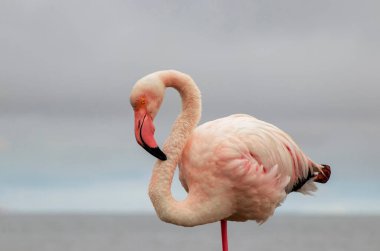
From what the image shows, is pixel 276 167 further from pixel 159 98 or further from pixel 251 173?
pixel 159 98

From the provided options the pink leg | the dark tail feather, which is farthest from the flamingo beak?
the dark tail feather

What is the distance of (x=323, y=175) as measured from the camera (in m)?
8.82

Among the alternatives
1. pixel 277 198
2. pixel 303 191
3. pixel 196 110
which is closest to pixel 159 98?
pixel 196 110

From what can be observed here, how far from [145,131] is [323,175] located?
2.64m

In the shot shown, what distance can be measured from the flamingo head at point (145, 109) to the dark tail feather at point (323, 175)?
2.38 metres

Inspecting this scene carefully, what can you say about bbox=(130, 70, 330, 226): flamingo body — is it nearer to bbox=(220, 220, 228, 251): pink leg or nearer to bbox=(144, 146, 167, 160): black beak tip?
bbox=(144, 146, 167, 160): black beak tip

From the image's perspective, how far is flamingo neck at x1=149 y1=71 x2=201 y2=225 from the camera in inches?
305

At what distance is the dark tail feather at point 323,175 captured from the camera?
28.9 ft

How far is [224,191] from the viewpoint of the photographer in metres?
7.87

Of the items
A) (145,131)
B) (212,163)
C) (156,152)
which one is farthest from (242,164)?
(145,131)

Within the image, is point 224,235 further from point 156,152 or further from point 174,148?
point 156,152

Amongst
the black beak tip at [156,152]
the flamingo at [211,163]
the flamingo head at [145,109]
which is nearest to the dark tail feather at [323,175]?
the flamingo at [211,163]

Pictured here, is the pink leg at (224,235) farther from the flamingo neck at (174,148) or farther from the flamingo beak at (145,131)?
the flamingo beak at (145,131)

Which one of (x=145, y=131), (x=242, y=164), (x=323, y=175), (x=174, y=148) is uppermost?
(x=145, y=131)
